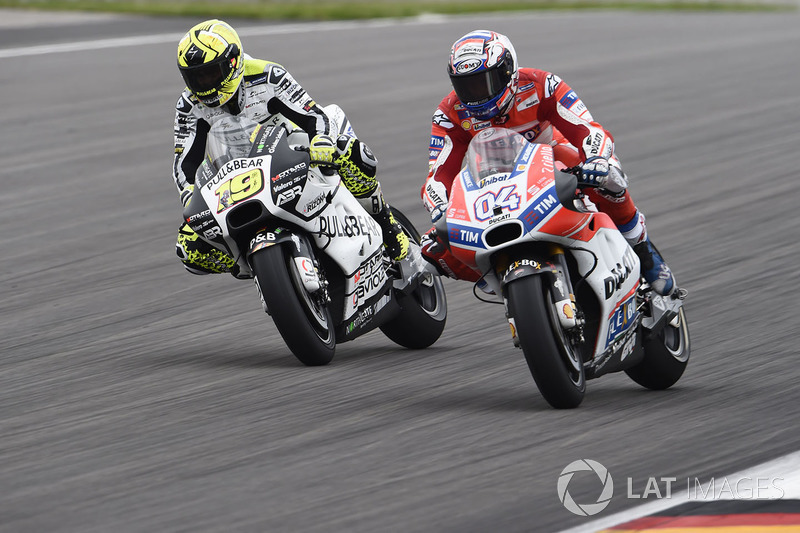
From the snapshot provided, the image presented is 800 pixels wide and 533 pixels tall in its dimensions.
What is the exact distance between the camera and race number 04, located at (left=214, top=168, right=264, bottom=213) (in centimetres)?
675

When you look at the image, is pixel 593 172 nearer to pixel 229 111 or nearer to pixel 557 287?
pixel 557 287

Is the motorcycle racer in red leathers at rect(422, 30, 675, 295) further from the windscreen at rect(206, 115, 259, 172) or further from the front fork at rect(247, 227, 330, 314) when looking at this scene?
the windscreen at rect(206, 115, 259, 172)

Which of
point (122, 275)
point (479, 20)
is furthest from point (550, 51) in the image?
point (122, 275)

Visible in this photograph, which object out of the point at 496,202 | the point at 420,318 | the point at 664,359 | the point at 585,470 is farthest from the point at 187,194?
the point at 585,470

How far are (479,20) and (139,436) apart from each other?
71.8 ft

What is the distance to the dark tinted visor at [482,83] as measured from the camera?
19.4 feet

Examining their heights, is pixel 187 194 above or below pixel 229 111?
below

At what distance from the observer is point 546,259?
5711mm

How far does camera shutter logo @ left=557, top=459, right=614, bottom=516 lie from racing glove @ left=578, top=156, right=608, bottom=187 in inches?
55.9

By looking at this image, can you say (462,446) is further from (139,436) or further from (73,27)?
(73,27)

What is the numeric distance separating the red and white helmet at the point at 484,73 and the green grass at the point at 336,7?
791 inches

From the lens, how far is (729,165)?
13.3 metres

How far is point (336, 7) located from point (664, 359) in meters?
Answer: 22.7

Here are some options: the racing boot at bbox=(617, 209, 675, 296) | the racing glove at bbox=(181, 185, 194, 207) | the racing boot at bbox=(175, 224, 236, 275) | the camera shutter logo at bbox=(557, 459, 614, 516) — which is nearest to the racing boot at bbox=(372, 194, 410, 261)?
the racing boot at bbox=(175, 224, 236, 275)
